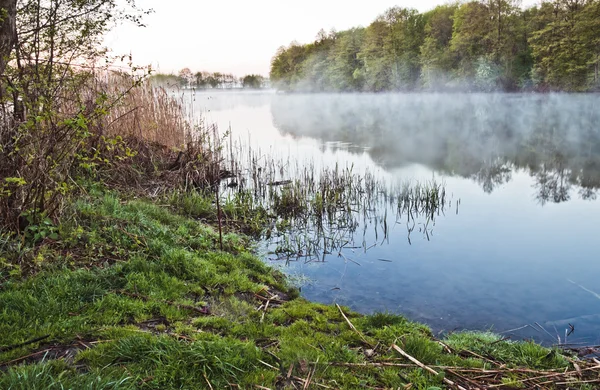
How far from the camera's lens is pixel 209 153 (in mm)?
10945

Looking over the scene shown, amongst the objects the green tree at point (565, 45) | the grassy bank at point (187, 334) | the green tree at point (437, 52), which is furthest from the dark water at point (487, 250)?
the green tree at point (437, 52)

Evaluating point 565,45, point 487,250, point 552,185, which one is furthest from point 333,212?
point 565,45

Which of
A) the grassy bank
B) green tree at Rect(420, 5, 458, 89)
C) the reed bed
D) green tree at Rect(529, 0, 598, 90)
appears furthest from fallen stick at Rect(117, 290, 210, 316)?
green tree at Rect(420, 5, 458, 89)

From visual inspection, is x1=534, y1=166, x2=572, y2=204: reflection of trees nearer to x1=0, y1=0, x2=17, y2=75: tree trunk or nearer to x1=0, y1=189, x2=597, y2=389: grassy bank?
x1=0, y1=189, x2=597, y2=389: grassy bank

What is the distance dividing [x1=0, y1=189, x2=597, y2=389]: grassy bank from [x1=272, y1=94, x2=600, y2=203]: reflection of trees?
8.36 metres

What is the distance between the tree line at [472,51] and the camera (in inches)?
1748

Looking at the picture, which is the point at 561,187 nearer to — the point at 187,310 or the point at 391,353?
the point at 391,353

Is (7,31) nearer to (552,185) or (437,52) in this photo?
(552,185)

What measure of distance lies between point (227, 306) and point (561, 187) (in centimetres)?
1109

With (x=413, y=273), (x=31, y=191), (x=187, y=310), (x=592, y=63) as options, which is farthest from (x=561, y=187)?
(x=592, y=63)

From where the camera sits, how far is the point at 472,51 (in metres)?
56.2

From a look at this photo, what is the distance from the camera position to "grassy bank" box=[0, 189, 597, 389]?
2936 millimetres

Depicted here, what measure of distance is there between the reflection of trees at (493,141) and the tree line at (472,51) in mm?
10683

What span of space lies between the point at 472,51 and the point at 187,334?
199 ft
